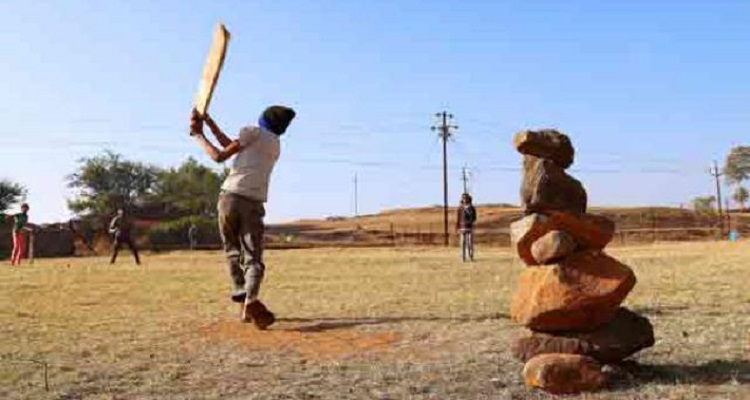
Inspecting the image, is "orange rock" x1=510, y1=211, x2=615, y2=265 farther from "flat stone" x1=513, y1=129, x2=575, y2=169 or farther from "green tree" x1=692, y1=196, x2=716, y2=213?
"green tree" x1=692, y1=196, x2=716, y2=213

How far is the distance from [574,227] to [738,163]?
356 feet

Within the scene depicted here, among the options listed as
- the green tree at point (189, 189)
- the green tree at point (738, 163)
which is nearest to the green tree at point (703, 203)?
the green tree at point (738, 163)

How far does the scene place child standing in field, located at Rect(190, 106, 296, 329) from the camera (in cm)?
872

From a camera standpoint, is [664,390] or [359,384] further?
[359,384]

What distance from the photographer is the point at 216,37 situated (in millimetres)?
8602

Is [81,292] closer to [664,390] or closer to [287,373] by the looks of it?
[287,373]

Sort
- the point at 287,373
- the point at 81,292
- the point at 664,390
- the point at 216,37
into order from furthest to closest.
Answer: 1. the point at 81,292
2. the point at 216,37
3. the point at 287,373
4. the point at 664,390

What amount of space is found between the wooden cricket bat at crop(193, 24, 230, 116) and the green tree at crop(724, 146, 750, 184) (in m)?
105

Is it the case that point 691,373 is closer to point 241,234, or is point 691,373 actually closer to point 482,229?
point 241,234

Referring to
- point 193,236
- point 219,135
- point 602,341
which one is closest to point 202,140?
point 219,135

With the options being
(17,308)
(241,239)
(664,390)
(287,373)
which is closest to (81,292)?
(17,308)

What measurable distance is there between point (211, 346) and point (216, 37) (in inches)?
→ 125

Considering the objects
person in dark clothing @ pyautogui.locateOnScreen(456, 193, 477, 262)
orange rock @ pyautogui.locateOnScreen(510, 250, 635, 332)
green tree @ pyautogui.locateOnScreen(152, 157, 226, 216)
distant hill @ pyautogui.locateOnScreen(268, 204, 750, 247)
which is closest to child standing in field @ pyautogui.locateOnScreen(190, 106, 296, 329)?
orange rock @ pyautogui.locateOnScreen(510, 250, 635, 332)

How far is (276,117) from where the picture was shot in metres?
9.16
